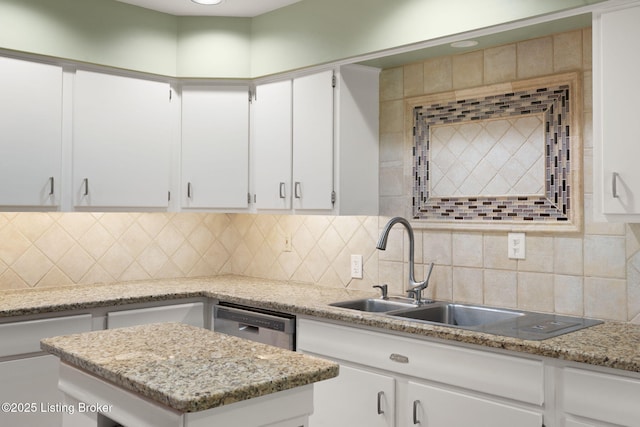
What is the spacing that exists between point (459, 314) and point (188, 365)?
5.34 ft

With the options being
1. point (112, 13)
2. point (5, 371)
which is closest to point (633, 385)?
point (5, 371)

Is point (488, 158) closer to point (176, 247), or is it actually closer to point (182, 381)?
point (182, 381)

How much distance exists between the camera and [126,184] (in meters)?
3.26

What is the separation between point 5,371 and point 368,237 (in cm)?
185

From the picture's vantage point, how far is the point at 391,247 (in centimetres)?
315

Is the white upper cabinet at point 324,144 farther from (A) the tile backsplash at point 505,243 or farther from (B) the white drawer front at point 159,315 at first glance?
(B) the white drawer front at point 159,315

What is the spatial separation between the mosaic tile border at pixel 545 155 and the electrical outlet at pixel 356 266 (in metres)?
0.44

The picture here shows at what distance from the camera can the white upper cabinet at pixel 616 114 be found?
6.69 feet

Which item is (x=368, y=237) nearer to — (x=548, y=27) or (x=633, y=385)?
(x=548, y=27)

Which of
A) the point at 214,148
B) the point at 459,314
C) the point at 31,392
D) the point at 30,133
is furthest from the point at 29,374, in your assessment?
the point at 459,314

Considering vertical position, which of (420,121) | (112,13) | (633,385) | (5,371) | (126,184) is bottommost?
(5,371)

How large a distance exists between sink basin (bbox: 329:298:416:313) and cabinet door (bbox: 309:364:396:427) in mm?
397

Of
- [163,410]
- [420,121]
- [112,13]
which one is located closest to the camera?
[163,410]

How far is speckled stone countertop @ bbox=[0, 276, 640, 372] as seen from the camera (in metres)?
1.88
